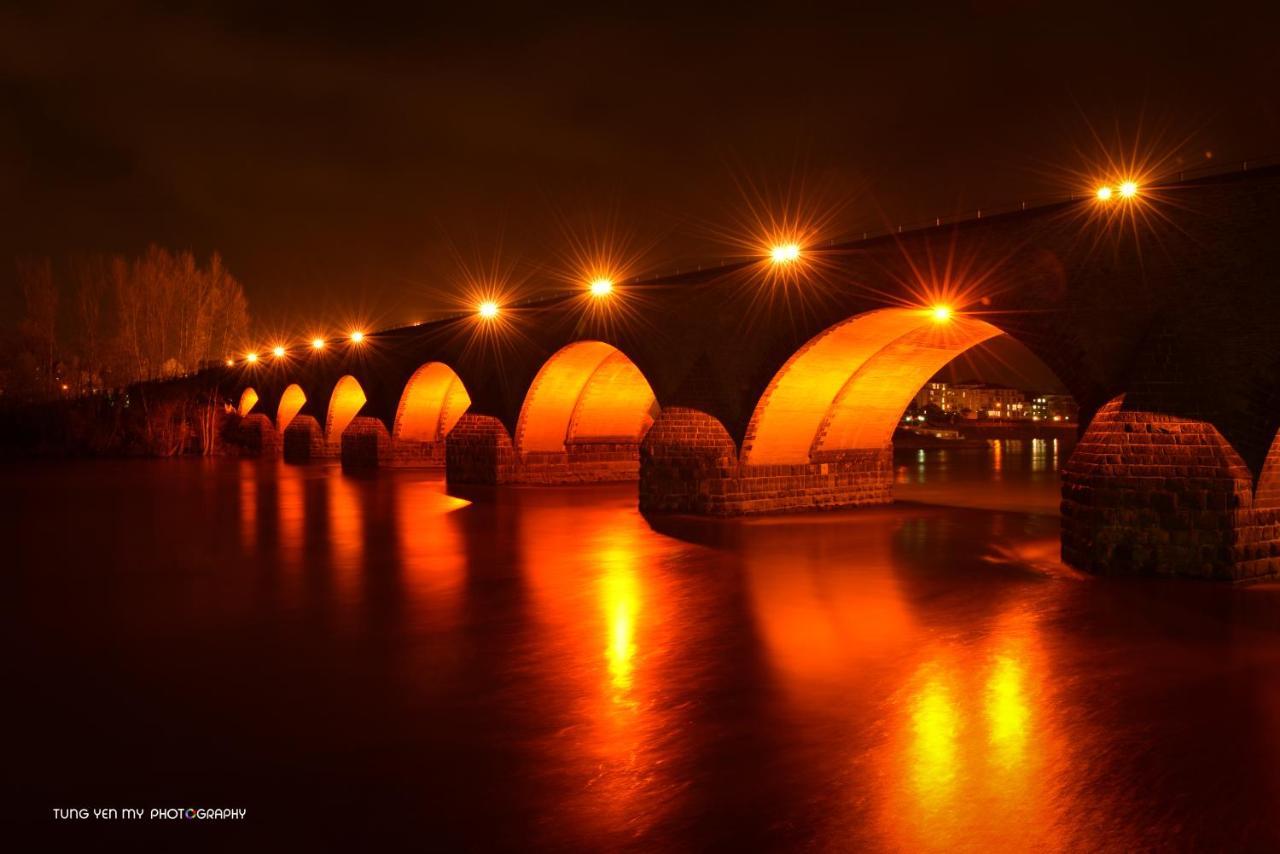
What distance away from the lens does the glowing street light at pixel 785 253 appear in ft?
51.2

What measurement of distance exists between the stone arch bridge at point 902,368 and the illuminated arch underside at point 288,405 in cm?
1008

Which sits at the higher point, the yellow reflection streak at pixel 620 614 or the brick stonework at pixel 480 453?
the brick stonework at pixel 480 453

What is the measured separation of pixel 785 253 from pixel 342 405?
2355 centimetres

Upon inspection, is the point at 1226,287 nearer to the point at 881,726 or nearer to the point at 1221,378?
the point at 1221,378

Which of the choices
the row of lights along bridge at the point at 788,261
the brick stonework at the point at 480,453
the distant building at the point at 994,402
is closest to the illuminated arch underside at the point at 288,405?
the brick stonework at the point at 480,453

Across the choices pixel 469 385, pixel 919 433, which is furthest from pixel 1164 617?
pixel 919 433

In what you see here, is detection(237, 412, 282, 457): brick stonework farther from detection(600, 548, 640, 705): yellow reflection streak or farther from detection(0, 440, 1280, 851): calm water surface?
detection(600, 548, 640, 705): yellow reflection streak

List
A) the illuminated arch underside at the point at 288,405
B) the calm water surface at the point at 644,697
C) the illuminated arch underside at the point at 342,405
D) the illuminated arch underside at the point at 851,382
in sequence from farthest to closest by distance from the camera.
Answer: the illuminated arch underside at the point at 288,405 < the illuminated arch underside at the point at 342,405 < the illuminated arch underside at the point at 851,382 < the calm water surface at the point at 644,697

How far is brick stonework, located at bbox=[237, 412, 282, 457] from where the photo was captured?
40.2 metres

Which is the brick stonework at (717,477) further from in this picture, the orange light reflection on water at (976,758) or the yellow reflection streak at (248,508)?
the orange light reflection on water at (976,758)

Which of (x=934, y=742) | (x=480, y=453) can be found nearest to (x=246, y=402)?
(x=480, y=453)

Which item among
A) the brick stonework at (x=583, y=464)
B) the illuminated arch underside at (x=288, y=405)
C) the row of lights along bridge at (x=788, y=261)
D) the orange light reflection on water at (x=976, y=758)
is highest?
the row of lights along bridge at (x=788, y=261)

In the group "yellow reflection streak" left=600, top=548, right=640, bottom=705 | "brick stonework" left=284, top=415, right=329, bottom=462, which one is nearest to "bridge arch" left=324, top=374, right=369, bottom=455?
"brick stonework" left=284, top=415, right=329, bottom=462

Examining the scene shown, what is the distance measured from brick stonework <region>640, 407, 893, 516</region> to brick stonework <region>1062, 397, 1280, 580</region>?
6887mm
